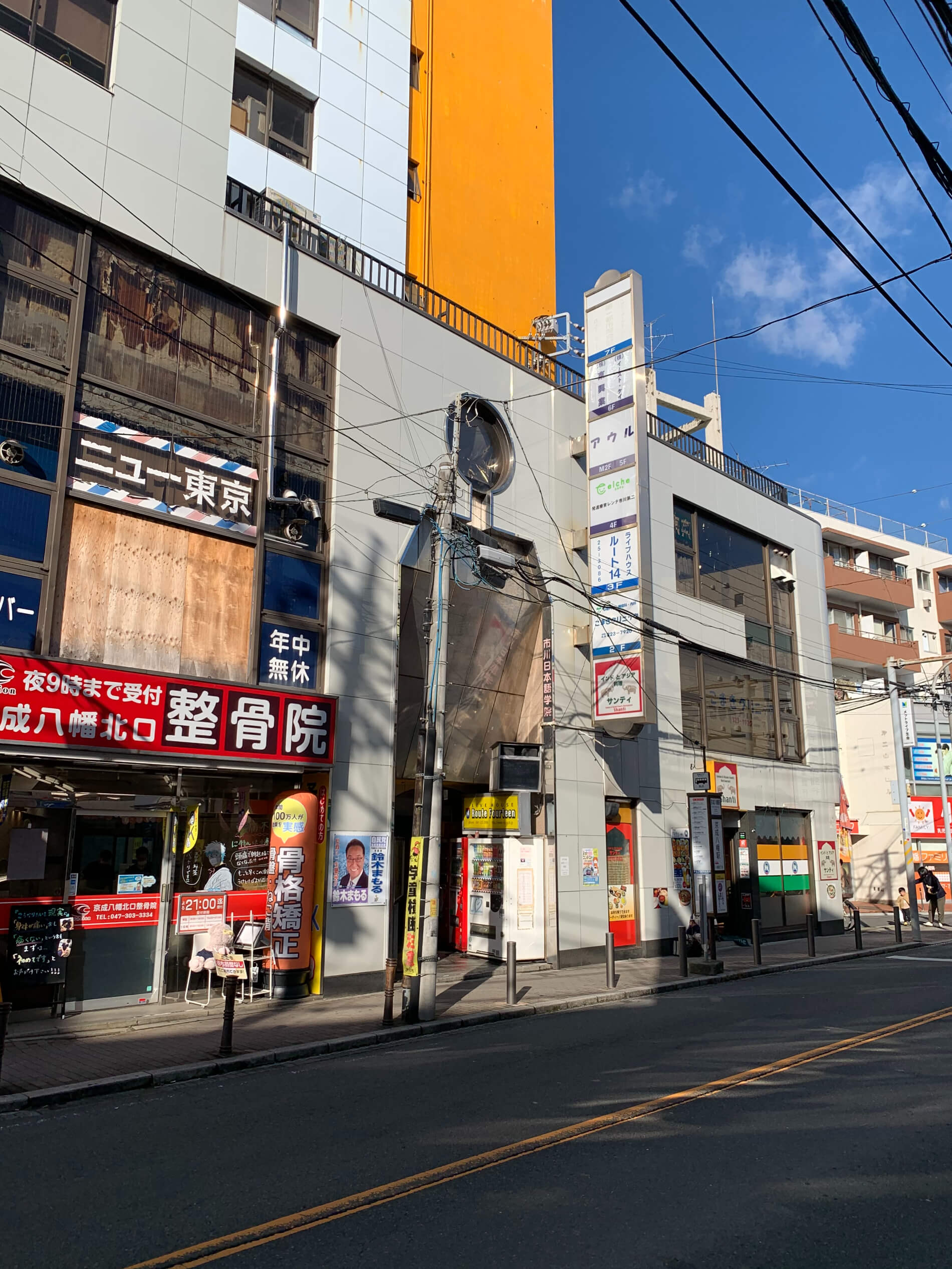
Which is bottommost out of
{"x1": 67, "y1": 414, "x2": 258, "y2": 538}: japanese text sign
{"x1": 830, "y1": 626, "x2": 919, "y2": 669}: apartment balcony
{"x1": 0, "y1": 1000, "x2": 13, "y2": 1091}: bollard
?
{"x1": 0, "y1": 1000, "x2": 13, "y2": 1091}: bollard

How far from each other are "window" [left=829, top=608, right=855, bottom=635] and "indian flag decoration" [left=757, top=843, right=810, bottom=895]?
813 inches

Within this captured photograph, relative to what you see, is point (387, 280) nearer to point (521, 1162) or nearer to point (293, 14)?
point (293, 14)

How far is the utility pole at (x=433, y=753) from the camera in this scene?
12352 millimetres

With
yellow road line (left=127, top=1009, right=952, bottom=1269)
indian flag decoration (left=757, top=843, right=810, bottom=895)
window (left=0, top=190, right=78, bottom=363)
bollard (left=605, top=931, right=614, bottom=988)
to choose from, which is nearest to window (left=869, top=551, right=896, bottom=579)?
indian flag decoration (left=757, top=843, right=810, bottom=895)

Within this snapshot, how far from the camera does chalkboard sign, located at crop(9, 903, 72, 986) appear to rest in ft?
37.0

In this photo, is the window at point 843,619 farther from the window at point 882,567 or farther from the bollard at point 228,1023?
the bollard at point 228,1023

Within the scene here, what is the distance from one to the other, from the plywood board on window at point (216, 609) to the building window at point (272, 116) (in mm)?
10238

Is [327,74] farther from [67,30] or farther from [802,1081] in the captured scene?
[802,1081]

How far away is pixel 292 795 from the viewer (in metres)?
14.3

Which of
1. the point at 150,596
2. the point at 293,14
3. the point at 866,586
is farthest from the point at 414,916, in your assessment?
the point at 866,586

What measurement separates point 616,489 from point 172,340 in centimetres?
911

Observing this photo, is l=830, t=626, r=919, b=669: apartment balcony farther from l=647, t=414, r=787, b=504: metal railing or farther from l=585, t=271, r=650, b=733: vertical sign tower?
l=585, t=271, r=650, b=733: vertical sign tower

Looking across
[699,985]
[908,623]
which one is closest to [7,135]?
[699,985]

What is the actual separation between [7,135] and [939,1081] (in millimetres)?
15320
